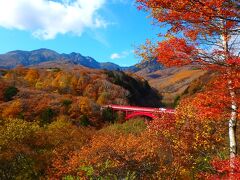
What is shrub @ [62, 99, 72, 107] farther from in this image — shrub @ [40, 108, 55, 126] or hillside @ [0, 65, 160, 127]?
shrub @ [40, 108, 55, 126]

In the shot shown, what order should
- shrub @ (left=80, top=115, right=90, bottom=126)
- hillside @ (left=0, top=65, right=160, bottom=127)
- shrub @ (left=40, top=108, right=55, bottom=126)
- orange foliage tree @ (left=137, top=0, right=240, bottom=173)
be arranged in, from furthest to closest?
1. hillside @ (left=0, top=65, right=160, bottom=127)
2. shrub @ (left=80, top=115, right=90, bottom=126)
3. shrub @ (left=40, top=108, right=55, bottom=126)
4. orange foliage tree @ (left=137, top=0, right=240, bottom=173)

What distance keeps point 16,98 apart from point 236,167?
111100 mm

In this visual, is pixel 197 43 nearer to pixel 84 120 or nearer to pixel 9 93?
pixel 84 120

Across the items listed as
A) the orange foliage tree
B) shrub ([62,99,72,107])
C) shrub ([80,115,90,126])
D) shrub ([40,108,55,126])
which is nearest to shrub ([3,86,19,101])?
shrub ([40,108,55,126])

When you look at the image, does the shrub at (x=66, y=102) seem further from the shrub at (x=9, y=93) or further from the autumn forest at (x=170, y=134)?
the shrub at (x=9, y=93)

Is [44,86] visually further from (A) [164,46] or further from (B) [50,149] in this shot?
(A) [164,46]

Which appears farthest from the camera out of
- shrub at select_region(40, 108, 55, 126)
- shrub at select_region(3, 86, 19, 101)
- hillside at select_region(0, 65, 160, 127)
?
shrub at select_region(3, 86, 19, 101)

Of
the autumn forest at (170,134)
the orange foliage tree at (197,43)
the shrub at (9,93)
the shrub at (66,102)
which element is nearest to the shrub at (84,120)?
the autumn forest at (170,134)

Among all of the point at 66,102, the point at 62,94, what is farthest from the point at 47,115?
the point at 62,94

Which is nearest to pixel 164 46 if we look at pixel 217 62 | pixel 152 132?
pixel 217 62

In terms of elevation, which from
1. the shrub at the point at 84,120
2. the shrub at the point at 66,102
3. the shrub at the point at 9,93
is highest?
the shrub at the point at 9,93

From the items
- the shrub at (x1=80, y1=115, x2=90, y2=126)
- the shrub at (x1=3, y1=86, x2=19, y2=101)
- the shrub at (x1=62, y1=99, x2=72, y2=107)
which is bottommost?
the shrub at (x1=80, y1=115, x2=90, y2=126)

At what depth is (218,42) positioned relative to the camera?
63.3 feet

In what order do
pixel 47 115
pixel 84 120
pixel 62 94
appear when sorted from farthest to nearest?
pixel 62 94, pixel 84 120, pixel 47 115
